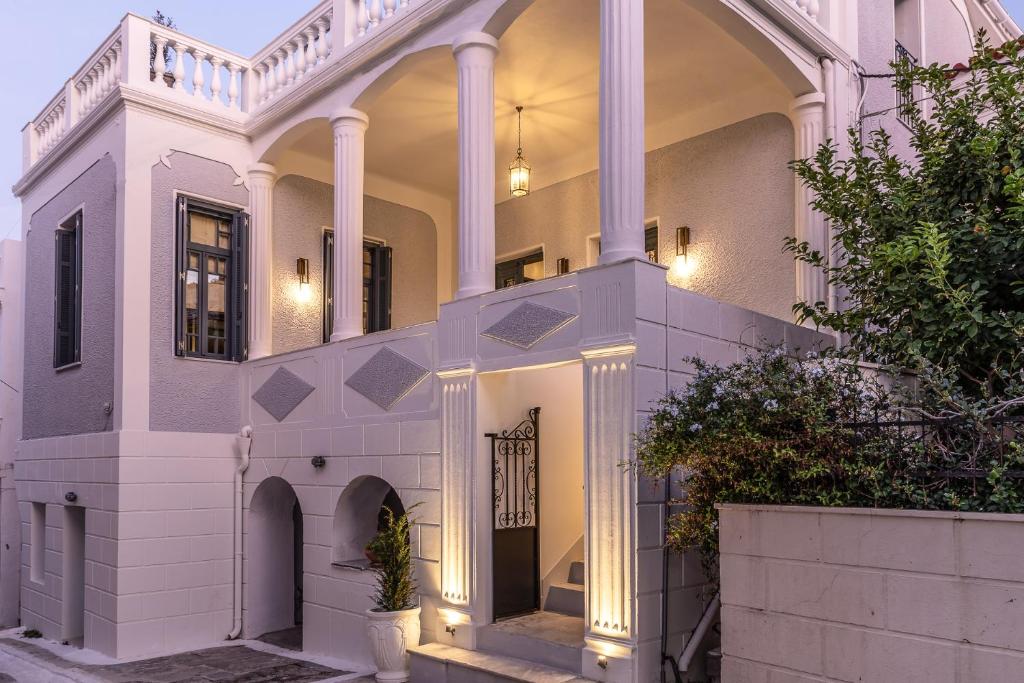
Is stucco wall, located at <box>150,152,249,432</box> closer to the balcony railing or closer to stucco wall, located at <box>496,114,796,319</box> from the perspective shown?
the balcony railing

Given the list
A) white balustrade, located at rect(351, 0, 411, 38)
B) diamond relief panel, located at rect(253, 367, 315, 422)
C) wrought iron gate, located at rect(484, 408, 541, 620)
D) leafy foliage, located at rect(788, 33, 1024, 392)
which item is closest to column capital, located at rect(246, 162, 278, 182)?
white balustrade, located at rect(351, 0, 411, 38)

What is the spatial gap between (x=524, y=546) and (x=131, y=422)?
5.11 metres

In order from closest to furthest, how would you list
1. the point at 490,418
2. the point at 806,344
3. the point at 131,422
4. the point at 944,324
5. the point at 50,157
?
1. the point at 944,324
2. the point at 490,418
3. the point at 806,344
4. the point at 131,422
5. the point at 50,157

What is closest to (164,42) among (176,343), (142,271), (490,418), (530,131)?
(142,271)

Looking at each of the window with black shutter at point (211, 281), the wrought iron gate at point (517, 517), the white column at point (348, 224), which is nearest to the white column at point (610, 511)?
the wrought iron gate at point (517, 517)

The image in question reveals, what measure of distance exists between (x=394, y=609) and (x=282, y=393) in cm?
350

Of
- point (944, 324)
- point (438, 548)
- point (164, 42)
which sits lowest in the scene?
point (438, 548)

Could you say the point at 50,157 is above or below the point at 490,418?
above

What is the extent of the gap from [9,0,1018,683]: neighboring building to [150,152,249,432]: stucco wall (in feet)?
0.12

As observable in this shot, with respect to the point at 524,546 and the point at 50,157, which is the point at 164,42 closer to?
the point at 50,157

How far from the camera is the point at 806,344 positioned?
871 centimetres

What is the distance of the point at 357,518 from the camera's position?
945 centimetres

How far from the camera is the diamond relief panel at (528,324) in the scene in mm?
7012

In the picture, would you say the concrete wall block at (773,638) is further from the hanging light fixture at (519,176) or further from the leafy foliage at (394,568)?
the hanging light fixture at (519,176)
